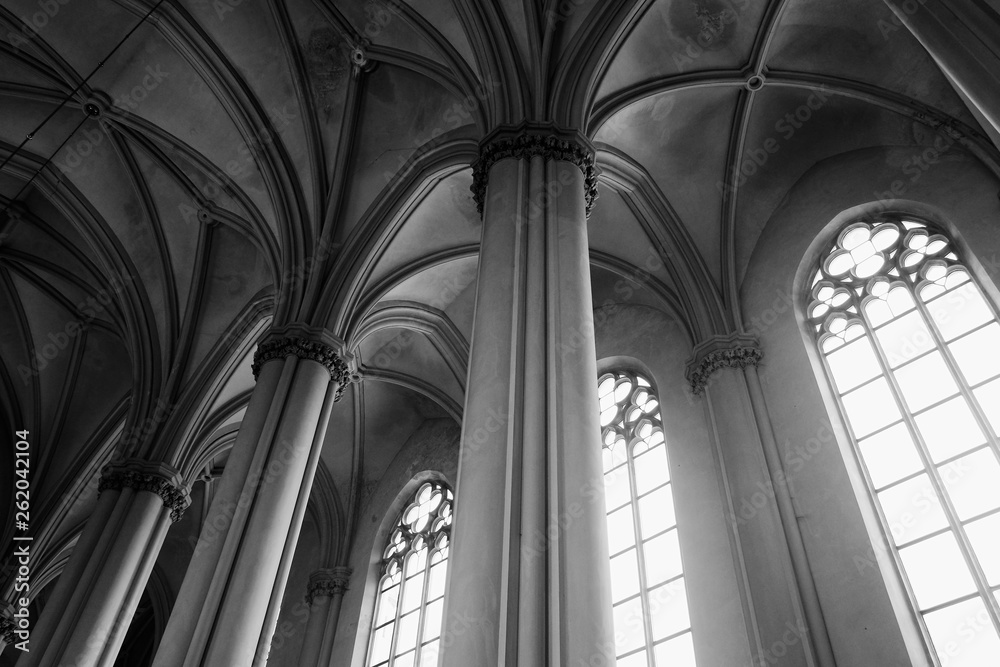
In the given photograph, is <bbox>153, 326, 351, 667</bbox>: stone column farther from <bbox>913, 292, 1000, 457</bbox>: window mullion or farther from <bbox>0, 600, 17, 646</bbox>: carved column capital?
<bbox>0, 600, 17, 646</bbox>: carved column capital

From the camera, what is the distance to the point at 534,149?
27.8ft

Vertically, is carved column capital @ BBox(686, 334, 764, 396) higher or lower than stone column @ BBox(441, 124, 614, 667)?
higher

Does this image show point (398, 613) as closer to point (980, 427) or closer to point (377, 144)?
point (377, 144)

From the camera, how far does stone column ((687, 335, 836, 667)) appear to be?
26.3ft

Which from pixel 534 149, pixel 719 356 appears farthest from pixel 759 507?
pixel 534 149

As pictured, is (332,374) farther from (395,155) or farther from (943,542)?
(943,542)

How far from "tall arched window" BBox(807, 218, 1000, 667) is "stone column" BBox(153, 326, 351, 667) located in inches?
251

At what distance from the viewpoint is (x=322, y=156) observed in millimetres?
12289

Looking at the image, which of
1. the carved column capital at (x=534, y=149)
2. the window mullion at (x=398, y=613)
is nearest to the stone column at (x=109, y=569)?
the window mullion at (x=398, y=613)

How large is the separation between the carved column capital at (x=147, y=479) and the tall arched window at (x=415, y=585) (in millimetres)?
3789

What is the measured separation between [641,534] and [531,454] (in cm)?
510

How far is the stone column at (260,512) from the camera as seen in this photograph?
8.10m

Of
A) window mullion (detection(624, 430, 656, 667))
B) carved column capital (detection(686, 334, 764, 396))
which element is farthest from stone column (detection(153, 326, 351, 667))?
carved column capital (detection(686, 334, 764, 396))

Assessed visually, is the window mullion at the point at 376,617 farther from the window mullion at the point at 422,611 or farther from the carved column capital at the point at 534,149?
the carved column capital at the point at 534,149
